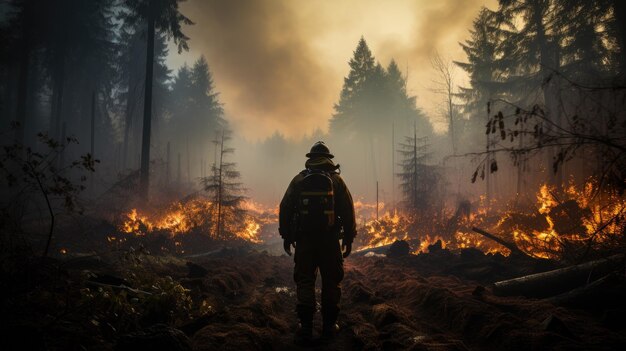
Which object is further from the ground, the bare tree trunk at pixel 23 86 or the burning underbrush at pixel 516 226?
the bare tree trunk at pixel 23 86

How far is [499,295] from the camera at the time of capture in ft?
19.9

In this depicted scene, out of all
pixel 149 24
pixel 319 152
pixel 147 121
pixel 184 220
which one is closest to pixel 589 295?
pixel 319 152

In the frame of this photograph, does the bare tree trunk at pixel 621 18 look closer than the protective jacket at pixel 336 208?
No

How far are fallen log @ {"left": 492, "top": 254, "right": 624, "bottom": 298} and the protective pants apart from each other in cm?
373

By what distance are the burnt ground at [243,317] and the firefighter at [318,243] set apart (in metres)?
0.39

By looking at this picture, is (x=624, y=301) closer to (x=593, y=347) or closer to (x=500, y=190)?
(x=593, y=347)

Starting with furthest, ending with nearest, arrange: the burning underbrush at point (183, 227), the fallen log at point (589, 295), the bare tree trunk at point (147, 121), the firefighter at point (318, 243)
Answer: the bare tree trunk at point (147, 121) → the burning underbrush at point (183, 227) → the fallen log at point (589, 295) → the firefighter at point (318, 243)

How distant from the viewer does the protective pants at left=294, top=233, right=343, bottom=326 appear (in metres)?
4.66

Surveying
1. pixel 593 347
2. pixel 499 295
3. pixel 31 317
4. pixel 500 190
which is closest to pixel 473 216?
pixel 500 190

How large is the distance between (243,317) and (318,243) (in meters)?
1.56

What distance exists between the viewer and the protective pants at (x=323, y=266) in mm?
4656

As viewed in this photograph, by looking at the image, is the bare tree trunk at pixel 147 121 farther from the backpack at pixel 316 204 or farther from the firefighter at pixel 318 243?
the backpack at pixel 316 204

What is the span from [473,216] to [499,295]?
1426cm

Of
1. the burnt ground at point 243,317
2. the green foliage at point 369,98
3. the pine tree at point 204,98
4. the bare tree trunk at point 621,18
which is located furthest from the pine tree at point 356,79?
the burnt ground at point 243,317
